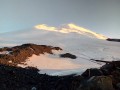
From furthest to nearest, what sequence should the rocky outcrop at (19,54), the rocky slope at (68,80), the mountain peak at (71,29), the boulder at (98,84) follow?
the mountain peak at (71,29), the rocky outcrop at (19,54), the rocky slope at (68,80), the boulder at (98,84)

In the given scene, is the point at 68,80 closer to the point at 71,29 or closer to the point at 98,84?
the point at 98,84

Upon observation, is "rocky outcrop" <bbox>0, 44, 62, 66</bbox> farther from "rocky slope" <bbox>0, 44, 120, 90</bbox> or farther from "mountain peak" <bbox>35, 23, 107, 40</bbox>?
"mountain peak" <bbox>35, 23, 107, 40</bbox>

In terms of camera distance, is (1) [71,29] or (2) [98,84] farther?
(1) [71,29]

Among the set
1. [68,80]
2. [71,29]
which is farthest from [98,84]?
[71,29]

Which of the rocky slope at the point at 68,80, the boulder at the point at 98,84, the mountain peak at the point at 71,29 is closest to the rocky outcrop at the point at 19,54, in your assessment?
the rocky slope at the point at 68,80

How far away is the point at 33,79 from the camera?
22922mm

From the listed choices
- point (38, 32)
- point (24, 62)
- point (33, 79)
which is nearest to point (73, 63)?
point (24, 62)

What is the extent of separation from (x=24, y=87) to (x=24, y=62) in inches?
415

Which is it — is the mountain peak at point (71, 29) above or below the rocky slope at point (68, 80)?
above

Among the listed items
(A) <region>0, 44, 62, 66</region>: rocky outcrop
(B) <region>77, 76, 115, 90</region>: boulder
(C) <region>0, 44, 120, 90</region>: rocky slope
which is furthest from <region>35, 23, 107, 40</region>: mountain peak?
(B) <region>77, 76, 115, 90</region>: boulder

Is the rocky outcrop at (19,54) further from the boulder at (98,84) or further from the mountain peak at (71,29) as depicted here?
the mountain peak at (71,29)

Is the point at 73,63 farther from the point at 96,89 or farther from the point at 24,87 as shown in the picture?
Result: the point at 96,89

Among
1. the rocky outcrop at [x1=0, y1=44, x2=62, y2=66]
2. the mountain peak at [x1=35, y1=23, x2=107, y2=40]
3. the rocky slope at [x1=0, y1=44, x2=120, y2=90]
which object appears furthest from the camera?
the mountain peak at [x1=35, y1=23, x2=107, y2=40]

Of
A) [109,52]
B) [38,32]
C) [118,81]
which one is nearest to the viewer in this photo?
[118,81]
